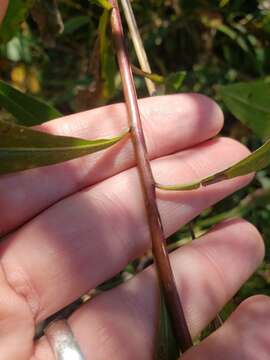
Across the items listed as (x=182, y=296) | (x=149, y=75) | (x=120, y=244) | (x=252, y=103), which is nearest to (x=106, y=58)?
(x=149, y=75)

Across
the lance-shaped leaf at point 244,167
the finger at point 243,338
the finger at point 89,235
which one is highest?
the lance-shaped leaf at point 244,167

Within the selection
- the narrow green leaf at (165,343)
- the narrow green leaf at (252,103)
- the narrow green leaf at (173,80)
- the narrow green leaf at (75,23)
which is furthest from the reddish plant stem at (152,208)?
the narrow green leaf at (75,23)

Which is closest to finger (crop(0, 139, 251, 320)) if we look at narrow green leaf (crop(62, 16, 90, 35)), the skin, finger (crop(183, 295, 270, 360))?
the skin

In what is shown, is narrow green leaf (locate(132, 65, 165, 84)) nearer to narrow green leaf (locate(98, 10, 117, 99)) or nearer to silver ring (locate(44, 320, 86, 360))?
narrow green leaf (locate(98, 10, 117, 99))

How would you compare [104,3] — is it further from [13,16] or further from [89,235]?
[89,235]

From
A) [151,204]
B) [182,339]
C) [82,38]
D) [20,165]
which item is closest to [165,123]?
[151,204]

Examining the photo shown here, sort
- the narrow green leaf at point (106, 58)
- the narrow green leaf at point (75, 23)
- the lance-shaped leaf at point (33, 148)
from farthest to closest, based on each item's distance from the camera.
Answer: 1. the narrow green leaf at point (75, 23)
2. the narrow green leaf at point (106, 58)
3. the lance-shaped leaf at point (33, 148)

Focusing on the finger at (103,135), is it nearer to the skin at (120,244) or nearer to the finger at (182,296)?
the skin at (120,244)
